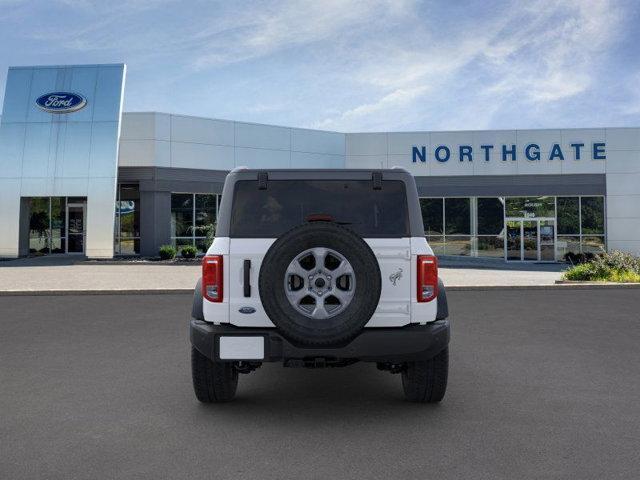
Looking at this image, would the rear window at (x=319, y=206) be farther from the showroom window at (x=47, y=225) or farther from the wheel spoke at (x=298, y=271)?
the showroom window at (x=47, y=225)

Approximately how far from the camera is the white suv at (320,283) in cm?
411

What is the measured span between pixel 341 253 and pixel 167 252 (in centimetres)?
2275

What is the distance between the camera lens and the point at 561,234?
99.1ft

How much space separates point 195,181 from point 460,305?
768 inches

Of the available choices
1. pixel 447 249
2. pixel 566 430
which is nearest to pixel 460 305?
pixel 566 430

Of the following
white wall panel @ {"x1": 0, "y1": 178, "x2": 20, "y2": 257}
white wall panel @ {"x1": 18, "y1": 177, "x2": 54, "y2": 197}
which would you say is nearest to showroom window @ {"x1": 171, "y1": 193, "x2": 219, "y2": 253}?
white wall panel @ {"x1": 18, "y1": 177, "x2": 54, "y2": 197}

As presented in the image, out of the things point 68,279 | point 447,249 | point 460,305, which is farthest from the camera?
point 447,249

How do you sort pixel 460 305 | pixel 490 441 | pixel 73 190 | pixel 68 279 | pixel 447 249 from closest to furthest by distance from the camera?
pixel 490 441 → pixel 460 305 → pixel 68 279 → pixel 73 190 → pixel 447 249

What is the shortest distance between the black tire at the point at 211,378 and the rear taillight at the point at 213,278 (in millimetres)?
586

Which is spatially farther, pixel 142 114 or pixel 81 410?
pixel 142 114

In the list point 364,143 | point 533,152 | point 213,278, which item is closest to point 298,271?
point 213,278

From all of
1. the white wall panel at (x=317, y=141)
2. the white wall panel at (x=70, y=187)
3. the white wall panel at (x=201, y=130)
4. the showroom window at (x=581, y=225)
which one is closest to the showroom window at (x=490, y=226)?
the showroom window at (x=581, y=225)

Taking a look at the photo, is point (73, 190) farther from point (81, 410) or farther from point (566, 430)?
point (566, 430)

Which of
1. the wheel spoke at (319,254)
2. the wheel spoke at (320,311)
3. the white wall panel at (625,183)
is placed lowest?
the wheel spoke at (320,311)
